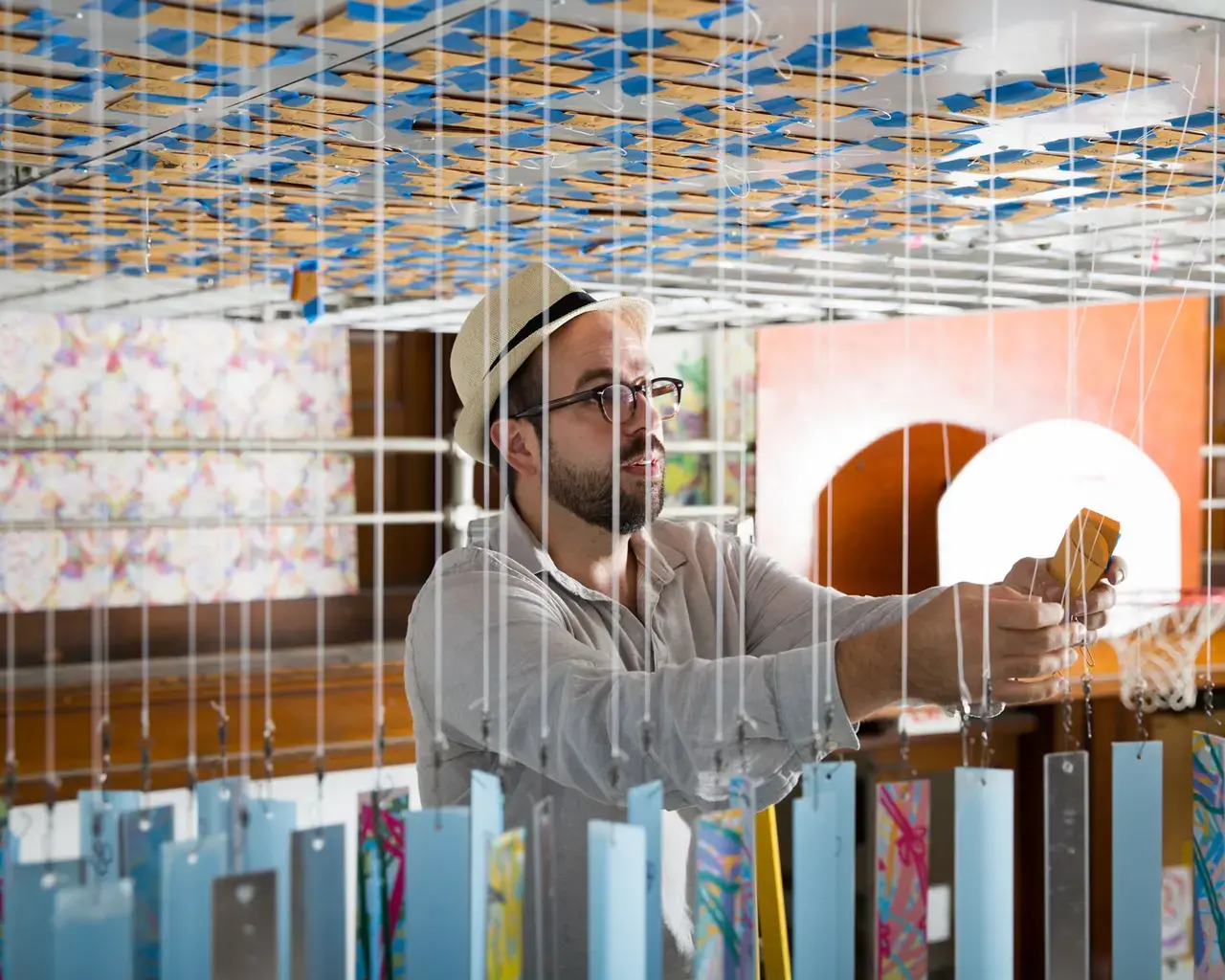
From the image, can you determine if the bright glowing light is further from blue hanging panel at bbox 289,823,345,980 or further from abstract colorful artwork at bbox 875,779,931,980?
blue hanging panel at bbox 289,823,345,980

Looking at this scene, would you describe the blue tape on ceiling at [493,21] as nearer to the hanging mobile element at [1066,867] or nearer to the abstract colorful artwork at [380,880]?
the abstract colorful artwork at [380,880]

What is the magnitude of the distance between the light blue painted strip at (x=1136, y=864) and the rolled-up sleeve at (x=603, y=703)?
34 centimetres

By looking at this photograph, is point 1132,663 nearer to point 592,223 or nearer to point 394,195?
point 592,223

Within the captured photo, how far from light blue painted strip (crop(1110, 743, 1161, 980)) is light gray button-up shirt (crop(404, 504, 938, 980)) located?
298 mm

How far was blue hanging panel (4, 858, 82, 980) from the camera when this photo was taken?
103cm

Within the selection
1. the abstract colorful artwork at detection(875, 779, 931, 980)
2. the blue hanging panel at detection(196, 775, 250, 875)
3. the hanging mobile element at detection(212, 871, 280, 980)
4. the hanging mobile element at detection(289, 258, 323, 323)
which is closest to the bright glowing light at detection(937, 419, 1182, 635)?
the hanging mobile element at detection(289, 258, 323, 323)

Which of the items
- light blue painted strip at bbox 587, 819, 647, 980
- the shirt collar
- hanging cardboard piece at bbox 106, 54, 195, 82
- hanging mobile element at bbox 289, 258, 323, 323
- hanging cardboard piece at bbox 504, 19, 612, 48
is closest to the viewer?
light blue painted strip at bbox 587, 819, 647, 980

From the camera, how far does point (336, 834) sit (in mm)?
1150

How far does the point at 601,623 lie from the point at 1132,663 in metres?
3.16

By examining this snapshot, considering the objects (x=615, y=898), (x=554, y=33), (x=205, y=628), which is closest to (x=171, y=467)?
(x=205, y=628)

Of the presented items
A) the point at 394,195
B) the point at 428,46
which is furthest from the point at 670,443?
the point at 428,46

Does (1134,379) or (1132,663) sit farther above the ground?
(1134,379)

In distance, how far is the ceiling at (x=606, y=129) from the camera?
1341 mm

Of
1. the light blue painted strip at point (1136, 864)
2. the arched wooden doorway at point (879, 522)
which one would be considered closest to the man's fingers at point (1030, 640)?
the light blue painted strip at point (1136, 864)
